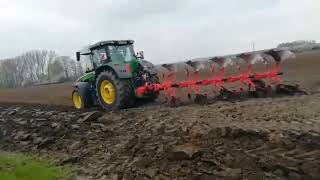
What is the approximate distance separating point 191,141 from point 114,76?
6.22 meters

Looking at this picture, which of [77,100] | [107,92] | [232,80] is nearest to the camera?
[232,80]

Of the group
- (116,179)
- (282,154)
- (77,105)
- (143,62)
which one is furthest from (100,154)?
(77,105)

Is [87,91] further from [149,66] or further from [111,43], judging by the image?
[149,66]

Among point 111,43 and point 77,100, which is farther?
point 77,100

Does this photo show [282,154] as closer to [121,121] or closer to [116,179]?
[116,179]

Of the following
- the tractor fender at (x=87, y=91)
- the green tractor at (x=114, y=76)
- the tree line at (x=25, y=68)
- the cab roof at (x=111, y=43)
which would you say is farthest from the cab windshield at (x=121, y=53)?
the tree line at (x=25, y=68)

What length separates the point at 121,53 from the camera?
1580cm

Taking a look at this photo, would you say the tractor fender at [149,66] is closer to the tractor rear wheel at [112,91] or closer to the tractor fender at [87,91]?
the tractor rear wheel at [112,91]

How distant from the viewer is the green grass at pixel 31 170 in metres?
9.20

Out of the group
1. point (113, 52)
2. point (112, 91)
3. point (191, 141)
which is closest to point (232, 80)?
point (112, 91)

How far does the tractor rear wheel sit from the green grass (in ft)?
13.4

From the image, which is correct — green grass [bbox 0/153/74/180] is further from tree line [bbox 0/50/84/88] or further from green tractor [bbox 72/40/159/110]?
tree line [bbox 0/50/84/88]

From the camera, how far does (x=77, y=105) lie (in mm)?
17609

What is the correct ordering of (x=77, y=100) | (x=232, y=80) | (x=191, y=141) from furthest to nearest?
(x=77, y=100), (x=232, y=80), (x=191, y=141)
